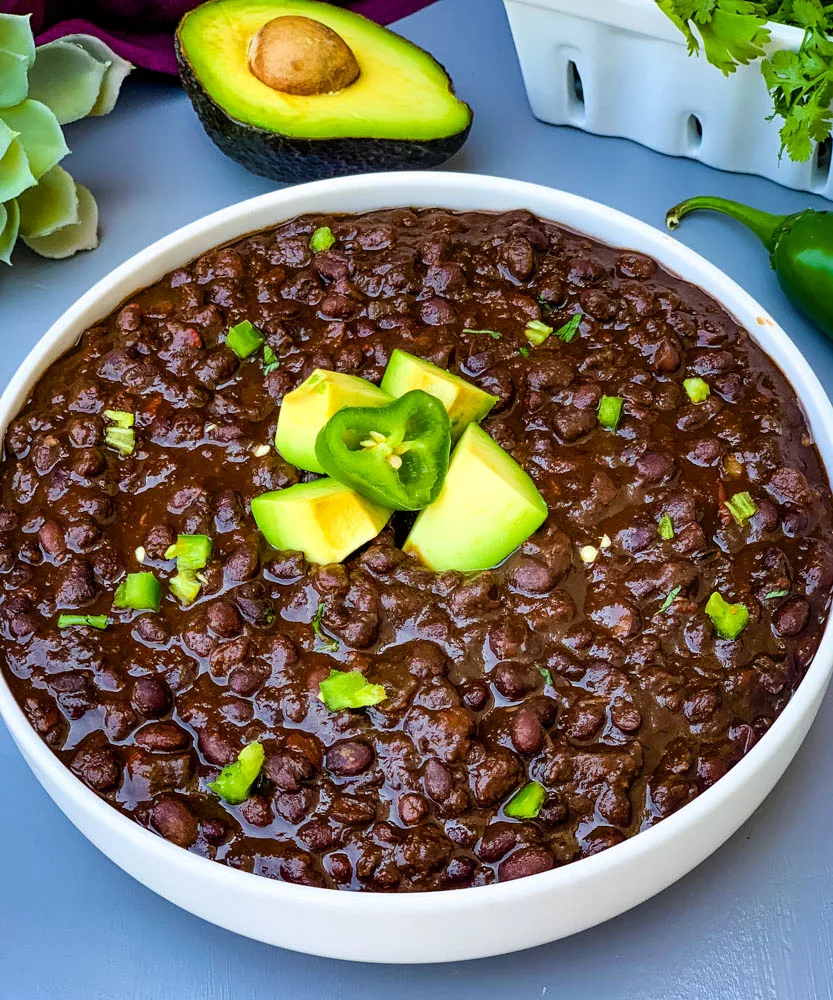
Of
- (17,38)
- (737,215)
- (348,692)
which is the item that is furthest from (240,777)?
(17,38)

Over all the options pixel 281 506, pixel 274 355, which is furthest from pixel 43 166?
pixel 281 506

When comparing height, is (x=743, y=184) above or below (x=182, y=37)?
below

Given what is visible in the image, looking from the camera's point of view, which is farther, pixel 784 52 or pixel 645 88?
pixel 645 88

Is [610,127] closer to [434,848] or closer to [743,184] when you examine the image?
[743,184]

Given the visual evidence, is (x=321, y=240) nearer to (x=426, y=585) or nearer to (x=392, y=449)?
(x=392, y=449)

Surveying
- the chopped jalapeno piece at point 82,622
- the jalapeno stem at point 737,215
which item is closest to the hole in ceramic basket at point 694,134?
the jalapeno stem at point 737,215

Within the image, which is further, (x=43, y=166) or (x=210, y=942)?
(x=43, y=166)

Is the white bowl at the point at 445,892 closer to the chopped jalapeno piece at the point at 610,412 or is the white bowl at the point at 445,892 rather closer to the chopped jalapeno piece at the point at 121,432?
the chopped jalapeno piece at the point at 610,412
